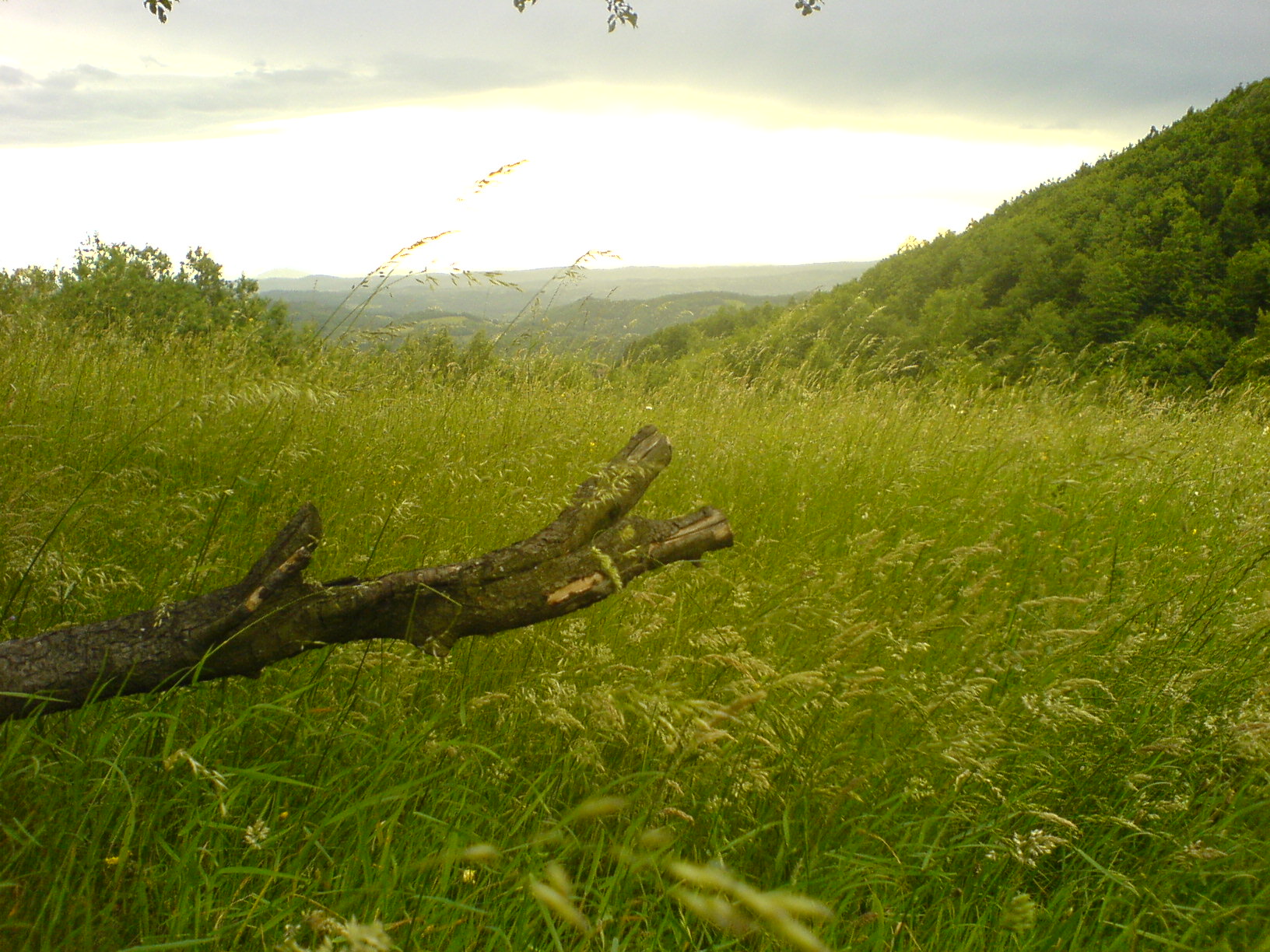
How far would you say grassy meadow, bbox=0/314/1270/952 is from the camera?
1.39 m

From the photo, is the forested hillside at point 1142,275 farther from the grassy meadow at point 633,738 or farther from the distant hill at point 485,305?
the grassy meadow at point 633,738

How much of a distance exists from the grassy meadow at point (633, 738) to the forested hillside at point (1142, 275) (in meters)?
11.8

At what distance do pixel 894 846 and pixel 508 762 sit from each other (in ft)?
2.88

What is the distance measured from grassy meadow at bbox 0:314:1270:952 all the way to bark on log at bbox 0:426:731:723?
0.35 ft

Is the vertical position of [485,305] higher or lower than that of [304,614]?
higher

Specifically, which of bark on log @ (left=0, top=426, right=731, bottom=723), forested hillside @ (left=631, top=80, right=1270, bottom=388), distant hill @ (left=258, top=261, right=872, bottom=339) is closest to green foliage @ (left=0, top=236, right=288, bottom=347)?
distant hill @ (left=258, top=261, right=872, bottom=339)

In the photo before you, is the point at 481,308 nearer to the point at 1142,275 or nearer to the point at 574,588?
the point at 574,588

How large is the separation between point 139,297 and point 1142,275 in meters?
22.6

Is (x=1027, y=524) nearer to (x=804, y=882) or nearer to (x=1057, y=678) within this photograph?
(x=1057, y=678)

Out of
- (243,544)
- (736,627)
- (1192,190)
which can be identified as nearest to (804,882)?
(736,627)

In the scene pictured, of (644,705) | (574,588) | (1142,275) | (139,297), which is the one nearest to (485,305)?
(574,588)

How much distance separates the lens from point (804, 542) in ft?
11.0

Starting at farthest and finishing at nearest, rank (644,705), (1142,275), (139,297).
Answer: (1142,275) < (139,297) < (644,705)

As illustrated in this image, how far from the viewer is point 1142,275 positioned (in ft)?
68.2
